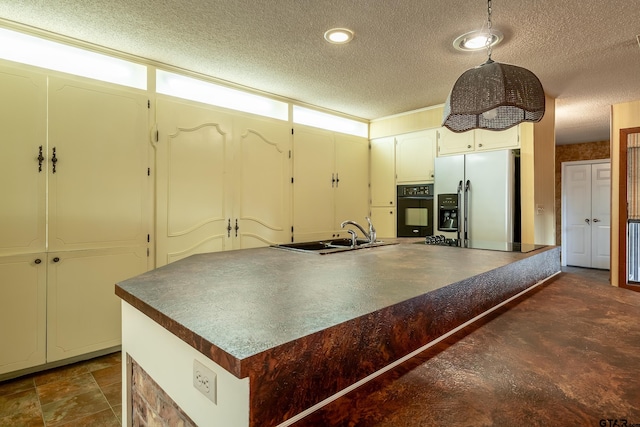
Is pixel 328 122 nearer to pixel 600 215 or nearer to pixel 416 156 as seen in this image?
pixel 416 156

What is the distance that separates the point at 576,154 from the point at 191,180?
684 cm

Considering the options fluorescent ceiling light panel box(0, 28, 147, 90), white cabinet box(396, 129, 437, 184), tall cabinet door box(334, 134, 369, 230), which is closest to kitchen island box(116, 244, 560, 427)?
fluorescent ceiling light panel box(0, 28, 147, 90)

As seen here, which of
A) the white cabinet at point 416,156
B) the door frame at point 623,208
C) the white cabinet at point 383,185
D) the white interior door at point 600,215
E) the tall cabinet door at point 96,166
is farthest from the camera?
the white interior door at point 600,215

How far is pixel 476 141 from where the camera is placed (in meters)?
3.69

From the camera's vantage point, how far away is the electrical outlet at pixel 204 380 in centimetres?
72

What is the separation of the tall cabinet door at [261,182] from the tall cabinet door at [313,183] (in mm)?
129

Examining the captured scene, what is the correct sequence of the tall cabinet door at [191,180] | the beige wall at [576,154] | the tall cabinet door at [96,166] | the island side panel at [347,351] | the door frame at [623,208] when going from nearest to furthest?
the island side panel at [347,351] → the tall cabinet door at [96,166] → the tall cabinet door at [191,180] → the door frame at [623,208] → the beige wall at [576,154]

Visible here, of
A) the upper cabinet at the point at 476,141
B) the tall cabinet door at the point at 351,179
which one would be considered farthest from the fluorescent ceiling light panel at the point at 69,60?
the upper cabinet at the point at 476,141

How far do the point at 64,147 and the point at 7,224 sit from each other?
2.03 ft

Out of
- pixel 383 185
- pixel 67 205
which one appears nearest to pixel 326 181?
pixel 383 185

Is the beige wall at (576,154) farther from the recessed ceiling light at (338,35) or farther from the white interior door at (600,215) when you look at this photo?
the recessed ceiling light at (338,35)

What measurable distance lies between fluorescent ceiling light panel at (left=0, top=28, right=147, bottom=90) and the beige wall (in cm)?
710

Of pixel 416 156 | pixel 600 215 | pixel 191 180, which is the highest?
pixel 416 156

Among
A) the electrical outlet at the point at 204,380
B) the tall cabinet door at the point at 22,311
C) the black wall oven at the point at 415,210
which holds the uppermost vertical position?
the black wall oven at the point at 415,210
